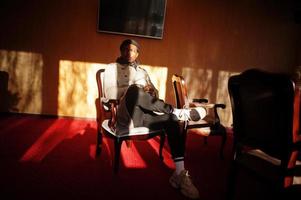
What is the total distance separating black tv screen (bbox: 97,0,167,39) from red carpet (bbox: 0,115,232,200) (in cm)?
155

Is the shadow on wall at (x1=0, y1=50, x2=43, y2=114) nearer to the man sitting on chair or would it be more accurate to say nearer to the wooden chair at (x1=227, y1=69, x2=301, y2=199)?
the man sitting on chair

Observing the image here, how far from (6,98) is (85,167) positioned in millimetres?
2291

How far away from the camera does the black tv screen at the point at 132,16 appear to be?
3.54 m

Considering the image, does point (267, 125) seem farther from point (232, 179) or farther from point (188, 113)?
point (188, 113)

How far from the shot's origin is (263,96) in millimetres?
1237

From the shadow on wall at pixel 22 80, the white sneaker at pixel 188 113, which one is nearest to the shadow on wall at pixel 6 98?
the shadow on wall at pixel 22 80

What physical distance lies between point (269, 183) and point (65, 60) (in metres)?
3.17

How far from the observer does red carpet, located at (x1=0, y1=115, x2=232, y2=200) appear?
1.75 metres

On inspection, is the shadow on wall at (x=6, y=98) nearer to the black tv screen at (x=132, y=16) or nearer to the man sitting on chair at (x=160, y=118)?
the black tv screen at (x=132, y=16)

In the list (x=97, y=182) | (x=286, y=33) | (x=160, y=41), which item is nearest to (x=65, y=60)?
(x=160, y=41)

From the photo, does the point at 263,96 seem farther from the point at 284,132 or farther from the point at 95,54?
the point at 95,54

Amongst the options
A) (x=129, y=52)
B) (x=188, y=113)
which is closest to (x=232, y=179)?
(x=188, y=113)

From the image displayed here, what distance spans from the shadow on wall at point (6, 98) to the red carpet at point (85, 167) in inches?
23.3

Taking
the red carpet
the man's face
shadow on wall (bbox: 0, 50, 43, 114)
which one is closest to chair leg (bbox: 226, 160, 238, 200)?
the red carpet
